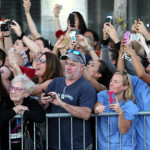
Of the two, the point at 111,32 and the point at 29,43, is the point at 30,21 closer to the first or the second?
the point at 29,43

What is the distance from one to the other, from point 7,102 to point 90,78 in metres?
1.30

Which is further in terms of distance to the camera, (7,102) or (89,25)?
(89,25)

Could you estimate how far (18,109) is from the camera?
4.73 m

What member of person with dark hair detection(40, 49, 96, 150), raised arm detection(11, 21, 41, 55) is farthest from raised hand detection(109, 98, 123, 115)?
raised arm detection(11, 21, 41, 55)

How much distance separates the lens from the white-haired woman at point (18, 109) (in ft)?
15.4

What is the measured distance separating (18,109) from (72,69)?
897 mm

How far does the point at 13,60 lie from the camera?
5.68 metres

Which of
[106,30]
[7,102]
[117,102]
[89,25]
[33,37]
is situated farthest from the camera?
[89,25]

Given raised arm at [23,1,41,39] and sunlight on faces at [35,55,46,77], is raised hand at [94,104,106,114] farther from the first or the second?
raised arm at [23,1,41,39]

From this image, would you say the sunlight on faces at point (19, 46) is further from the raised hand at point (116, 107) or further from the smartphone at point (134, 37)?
the raised hand at point (116, 107)

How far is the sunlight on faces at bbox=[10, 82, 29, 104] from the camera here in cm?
492

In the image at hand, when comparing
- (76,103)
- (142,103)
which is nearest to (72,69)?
(76,103)

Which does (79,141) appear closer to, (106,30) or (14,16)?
(106,30)

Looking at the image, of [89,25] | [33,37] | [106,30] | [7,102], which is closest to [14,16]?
[89,25]
